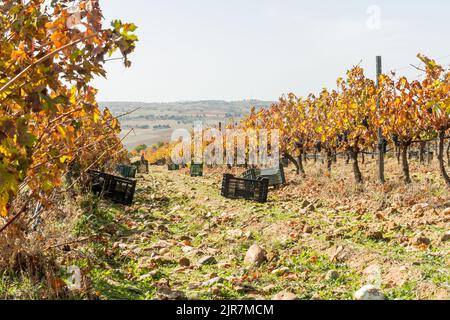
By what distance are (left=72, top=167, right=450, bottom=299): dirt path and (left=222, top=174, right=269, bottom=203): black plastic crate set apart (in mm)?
1309

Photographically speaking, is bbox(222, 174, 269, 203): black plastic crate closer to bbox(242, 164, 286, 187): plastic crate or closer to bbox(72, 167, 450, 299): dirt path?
bbox(72, 167, 450, 299): dirt path

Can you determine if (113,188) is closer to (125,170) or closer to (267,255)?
(267,255)

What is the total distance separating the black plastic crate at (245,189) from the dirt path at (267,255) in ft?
4.29

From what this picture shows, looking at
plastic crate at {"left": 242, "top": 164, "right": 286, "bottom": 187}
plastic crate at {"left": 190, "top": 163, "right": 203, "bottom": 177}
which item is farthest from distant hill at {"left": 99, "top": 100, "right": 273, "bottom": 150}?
plastic crate at {"left": 242, "top": 164, "right": 286, "bottom": 187}

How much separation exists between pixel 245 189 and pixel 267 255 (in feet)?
18.1

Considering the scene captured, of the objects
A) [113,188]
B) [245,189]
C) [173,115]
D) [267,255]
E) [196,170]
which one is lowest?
[196,170]

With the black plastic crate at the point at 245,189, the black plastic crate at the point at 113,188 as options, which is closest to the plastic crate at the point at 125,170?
the black plastic crate at the point at 113,188

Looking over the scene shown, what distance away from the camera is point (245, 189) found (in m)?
11.3

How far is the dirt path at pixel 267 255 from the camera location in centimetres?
460

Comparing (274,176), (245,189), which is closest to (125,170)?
(274,176)

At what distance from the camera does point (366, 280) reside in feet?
15.7
